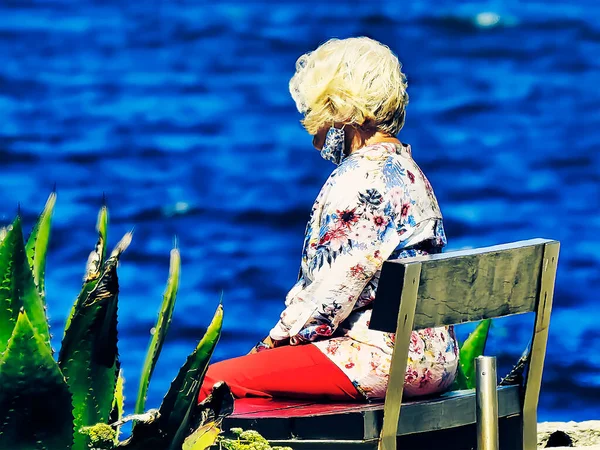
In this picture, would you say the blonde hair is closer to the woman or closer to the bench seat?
the woman

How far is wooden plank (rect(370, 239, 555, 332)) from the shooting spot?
2.75 m

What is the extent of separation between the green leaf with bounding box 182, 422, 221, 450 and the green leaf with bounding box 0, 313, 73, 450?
0.23 m

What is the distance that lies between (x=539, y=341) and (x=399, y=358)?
1.52 feet

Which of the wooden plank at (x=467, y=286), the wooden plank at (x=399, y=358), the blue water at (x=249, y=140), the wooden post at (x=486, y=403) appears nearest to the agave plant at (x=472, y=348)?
the wooden plank at (x=467, y=286)

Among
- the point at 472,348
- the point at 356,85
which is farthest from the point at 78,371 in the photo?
the point at 472,348

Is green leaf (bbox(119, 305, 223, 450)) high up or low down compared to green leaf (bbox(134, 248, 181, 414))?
down

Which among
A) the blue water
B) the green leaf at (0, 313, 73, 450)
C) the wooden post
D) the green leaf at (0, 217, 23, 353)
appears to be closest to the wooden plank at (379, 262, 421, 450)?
the wooden post

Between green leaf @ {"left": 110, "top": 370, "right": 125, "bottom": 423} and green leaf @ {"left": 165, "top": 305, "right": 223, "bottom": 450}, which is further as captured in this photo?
green leaf @ {"left": 110, "top": 370, "right": 125, "bottom": 423}

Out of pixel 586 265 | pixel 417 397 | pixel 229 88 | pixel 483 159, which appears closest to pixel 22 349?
pixel 417 397

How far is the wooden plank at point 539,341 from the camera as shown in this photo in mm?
3008

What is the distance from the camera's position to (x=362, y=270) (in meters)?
3.00

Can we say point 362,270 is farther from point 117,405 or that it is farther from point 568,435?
point 568,435

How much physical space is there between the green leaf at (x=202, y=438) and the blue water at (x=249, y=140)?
4557mm

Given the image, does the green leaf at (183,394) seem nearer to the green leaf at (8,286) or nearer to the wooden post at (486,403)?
the green leaf at (8,286)
